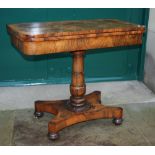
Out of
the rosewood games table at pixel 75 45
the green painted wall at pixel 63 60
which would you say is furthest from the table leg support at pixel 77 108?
the green painted wall at pixel 63 60

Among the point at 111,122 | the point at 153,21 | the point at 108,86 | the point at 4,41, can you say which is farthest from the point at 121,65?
the point at 4,41

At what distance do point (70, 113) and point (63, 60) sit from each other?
1129 mm

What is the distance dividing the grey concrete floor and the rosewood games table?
94mm

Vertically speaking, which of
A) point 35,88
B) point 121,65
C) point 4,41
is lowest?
point 35,88

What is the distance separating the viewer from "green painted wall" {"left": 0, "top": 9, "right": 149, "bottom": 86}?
119 inches

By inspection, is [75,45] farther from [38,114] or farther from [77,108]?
[38,114]

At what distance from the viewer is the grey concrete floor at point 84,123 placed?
82.7 inches

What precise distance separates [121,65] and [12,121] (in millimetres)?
1508

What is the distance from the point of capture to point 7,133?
86.4 inches

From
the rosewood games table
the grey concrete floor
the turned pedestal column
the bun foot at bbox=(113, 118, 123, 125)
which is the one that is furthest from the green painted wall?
the bun foot at bbox=(113, 118, 123, 125)

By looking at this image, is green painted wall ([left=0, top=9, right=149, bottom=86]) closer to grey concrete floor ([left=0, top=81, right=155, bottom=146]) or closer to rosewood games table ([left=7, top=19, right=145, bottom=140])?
grey concrete floor ([left=0, top=81, right=155, bottom=146])

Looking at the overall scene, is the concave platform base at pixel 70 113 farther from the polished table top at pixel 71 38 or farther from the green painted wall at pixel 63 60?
the green painted wall at pixel 63 60

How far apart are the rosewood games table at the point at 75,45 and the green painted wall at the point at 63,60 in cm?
81
